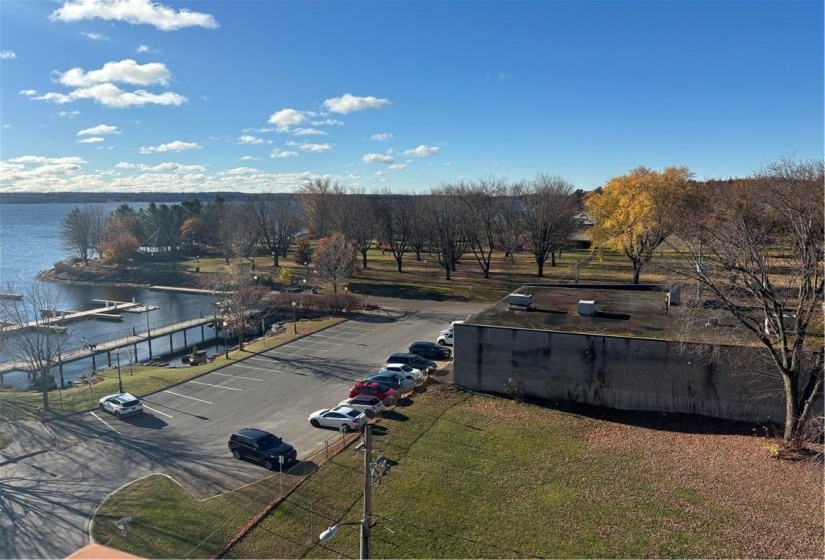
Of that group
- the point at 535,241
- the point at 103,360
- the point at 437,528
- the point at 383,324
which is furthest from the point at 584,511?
the point at 535,241

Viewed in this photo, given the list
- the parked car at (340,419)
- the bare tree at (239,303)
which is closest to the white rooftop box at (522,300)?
the parked car at (340,419)

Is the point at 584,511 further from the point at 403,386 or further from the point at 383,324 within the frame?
the point at 383,324

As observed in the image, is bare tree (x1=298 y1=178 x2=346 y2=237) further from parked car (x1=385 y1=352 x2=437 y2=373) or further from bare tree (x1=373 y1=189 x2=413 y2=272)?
parked car (x1=385 y1=352 x2=437 y2=373)

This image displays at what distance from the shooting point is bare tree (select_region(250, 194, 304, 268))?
2815 inches

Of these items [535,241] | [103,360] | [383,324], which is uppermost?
[535,241]

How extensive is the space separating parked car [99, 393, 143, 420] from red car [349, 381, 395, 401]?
9.05m

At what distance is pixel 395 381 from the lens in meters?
23.0

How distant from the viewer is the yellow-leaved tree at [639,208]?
42469 mm

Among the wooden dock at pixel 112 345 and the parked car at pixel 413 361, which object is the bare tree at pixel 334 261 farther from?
the parked car at pixel 413 361

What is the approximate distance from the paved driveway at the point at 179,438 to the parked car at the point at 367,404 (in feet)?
Answer: 4.95

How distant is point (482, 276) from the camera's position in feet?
183

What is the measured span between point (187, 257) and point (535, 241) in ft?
187

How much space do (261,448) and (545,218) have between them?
42.8m

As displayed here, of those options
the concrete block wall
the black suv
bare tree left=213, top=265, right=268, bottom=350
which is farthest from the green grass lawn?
bare tree left=213, top=265, right=268, bottom=350
